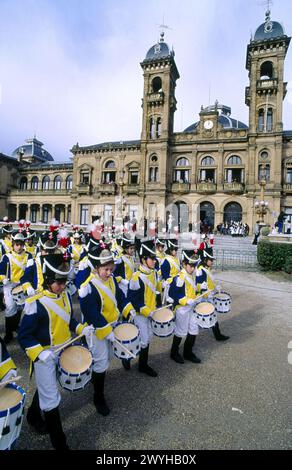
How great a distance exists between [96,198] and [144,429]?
121 ft

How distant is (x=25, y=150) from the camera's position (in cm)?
5381

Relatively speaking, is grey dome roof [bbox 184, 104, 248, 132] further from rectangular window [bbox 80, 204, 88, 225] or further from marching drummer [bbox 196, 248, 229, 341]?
marching drummer [bbox 196, 248, 229, 341]

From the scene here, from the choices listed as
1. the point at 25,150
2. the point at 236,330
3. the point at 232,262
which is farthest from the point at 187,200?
the point at 25,150

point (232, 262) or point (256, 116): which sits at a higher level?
point (256, 116)

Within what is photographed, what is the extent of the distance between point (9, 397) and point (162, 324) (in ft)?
8.60

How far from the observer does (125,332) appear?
12.4 feet

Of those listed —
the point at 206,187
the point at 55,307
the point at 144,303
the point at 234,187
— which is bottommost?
the point at 144,303

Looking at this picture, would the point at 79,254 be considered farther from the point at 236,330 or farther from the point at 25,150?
the point at 25,150

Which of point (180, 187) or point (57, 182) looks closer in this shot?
point (180, 187)

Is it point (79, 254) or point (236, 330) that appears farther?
point (79, 254)

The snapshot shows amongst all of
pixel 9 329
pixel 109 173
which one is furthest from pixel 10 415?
pixel 109 173

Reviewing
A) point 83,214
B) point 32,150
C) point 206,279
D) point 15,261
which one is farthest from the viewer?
point 32,150

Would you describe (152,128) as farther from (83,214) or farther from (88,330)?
(88,330)

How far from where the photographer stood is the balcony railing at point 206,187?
106ft
